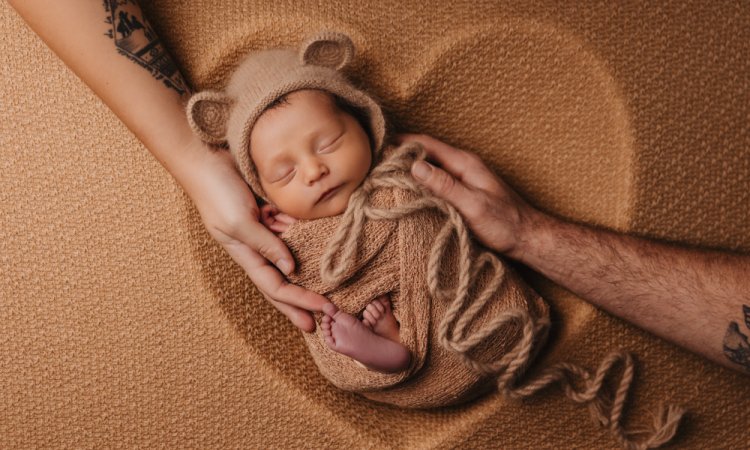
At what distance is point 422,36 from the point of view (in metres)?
1.28

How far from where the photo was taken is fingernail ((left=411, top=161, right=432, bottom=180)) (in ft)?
3.87

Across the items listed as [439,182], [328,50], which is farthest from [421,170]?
[328,50]

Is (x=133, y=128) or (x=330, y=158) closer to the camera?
(x=330, y=158)

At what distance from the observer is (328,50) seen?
118cm

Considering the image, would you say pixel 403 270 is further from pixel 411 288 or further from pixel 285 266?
pixel 285 266

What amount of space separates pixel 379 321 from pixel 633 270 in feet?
1.53

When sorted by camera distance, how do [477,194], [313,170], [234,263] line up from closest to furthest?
[313,170] → [477,194] → [234,263]

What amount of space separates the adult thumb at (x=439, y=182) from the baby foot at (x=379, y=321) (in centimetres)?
22

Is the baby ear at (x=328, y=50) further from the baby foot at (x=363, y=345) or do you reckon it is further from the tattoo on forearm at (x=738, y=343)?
the tattoo on forearm at (x=738, y=343)

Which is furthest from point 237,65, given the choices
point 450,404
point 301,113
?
point 450,404

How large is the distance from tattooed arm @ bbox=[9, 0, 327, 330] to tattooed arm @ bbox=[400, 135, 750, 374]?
12.2 inches

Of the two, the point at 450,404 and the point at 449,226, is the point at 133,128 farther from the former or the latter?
the point at 450,404

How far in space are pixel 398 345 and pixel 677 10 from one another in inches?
31.2

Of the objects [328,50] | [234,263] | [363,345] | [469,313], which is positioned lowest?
[234,263]
